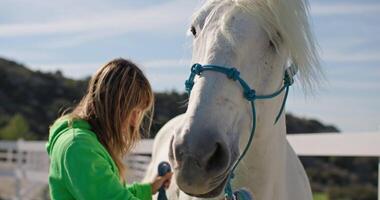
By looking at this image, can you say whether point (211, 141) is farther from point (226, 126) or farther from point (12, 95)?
point (12, 95)

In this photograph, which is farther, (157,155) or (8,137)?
(8,137)

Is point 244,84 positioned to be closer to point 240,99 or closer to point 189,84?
point 240,99

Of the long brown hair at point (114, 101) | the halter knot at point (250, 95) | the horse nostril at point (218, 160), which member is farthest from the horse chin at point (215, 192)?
the long brown hair at point (114, 101)

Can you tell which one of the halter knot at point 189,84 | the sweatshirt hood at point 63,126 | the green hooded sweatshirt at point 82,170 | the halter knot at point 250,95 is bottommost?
the green hooded sweatshirt at point 82,170

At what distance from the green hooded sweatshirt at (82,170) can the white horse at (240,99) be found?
0.34 m

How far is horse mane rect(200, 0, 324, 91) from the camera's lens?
2.34 metres

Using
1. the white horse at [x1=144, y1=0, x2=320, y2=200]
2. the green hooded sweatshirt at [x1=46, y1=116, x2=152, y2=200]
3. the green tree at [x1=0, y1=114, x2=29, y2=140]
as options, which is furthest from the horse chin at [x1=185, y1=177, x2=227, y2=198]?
the green tree at [x1=0, y1=114, x2=29, y2=140]

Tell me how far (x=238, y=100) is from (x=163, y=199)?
3.46 feet

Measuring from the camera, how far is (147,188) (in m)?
2.91

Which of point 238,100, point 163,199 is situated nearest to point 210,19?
point 238,100

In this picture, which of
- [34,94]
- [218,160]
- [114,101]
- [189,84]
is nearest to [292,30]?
[189,84]

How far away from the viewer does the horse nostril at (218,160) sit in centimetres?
198

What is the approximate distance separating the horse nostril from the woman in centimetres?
56

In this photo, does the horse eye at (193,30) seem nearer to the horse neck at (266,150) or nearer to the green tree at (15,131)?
the horse neck at (266,150)
